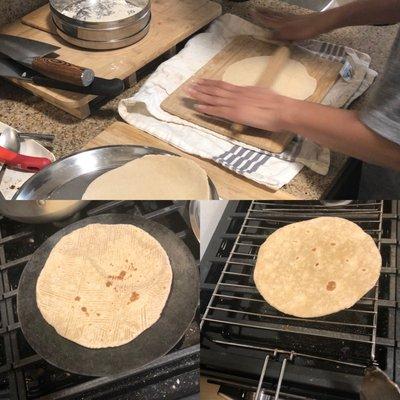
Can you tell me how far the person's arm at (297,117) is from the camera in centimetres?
93

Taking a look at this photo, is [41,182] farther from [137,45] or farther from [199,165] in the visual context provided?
[137,45]

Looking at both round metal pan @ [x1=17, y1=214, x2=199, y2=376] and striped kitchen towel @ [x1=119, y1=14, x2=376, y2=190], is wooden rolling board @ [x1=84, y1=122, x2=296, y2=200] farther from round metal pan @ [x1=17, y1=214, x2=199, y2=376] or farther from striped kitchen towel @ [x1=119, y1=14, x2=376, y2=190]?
round metal pan @ [x1=17, y1=214, x2=199, y2=376]

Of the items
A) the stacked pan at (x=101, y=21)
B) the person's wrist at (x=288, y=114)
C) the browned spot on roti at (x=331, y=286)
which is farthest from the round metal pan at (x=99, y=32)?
the browned spot on roti at (x=331, y=286)

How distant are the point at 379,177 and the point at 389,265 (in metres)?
0.89

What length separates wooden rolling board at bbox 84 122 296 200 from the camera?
39.5 inches

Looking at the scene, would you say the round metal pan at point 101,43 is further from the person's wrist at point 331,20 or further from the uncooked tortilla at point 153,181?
the person's wrist at point 331,20

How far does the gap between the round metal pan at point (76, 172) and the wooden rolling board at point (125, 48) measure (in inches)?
6.9

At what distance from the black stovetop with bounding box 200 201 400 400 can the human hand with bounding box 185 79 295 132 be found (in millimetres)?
396

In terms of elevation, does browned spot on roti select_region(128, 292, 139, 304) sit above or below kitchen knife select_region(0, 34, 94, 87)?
below

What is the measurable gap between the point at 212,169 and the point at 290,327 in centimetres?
49

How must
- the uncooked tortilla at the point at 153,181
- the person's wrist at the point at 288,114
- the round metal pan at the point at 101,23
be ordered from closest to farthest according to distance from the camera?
1. the uncooked tortilla at the point at 153,181
2. the person's wrist at the point at 288,114
3. the round metal pan at the point at 101,23

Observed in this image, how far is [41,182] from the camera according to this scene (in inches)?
37.1

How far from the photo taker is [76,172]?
38.5 inches

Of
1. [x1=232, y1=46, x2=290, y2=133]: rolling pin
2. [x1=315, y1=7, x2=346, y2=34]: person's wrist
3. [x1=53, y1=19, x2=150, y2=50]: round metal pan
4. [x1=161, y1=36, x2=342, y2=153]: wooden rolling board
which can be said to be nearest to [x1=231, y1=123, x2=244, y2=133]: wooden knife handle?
[x1=161, y1=36, x2=342, y2=153]: wooden rolling board
